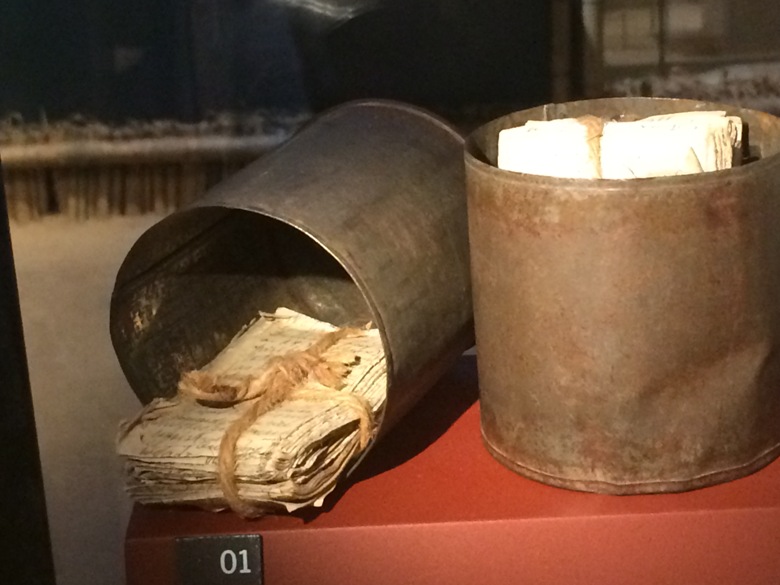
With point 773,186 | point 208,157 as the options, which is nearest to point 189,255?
point 208,157

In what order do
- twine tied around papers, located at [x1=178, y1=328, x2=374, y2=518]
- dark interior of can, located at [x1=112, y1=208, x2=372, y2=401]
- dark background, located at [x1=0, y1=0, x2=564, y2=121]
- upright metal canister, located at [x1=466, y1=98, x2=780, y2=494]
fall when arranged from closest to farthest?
upright metal canister, located at [x1=466, y1=98, x2=780, y2=494], twine tied around papers, located at [x1=178, y1=328, x2=374, y2=518], dark interior of can, located at [x1=112, y1=208, x2=372, y2=401], dark background, located at [x1=0, y1=0, x2=564, y2=121]

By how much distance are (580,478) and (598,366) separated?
0.37ft

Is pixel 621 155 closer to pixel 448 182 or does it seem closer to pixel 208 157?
pixel 448 182

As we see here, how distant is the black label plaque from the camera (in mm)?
911

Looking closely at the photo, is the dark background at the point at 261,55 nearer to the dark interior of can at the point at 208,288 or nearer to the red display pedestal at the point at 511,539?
the dark interior of can at the point at 208,288

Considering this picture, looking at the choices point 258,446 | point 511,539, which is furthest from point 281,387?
point 511,539

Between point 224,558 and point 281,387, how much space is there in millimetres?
190

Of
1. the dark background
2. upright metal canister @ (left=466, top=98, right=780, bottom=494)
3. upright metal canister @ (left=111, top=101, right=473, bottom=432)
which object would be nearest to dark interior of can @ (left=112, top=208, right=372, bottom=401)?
upright metal canister @ (left=111, top=101, right=473, bottom=432)

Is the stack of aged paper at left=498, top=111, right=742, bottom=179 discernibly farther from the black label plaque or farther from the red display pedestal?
the black label plaque

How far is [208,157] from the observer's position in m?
1.28

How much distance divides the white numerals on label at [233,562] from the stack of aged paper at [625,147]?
42 cm

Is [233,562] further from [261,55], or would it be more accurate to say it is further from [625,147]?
[261,55]

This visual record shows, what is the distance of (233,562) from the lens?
911 mm

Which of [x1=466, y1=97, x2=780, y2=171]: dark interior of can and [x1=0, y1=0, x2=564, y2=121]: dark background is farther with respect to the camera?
[x1=0, y1=0, x2=564, y2=121]: dark background
